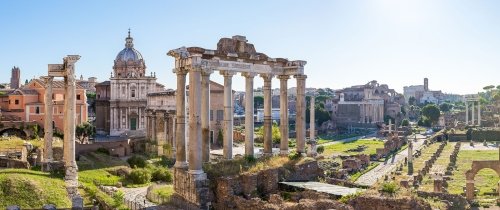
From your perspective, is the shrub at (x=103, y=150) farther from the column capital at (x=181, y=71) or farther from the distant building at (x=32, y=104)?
the column capital at (x=181, y=71)

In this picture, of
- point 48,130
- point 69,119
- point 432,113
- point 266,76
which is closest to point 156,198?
point 69,119

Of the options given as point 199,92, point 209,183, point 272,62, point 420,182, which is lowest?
point 420,182

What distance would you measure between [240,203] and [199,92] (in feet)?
15.7

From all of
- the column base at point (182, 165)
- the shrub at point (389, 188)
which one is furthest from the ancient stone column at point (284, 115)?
the shrub at point (389, 188)

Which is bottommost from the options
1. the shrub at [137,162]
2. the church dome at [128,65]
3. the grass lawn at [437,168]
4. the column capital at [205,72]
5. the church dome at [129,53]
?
the grass lawn at [437,168]

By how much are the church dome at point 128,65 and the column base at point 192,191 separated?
36.6 metres

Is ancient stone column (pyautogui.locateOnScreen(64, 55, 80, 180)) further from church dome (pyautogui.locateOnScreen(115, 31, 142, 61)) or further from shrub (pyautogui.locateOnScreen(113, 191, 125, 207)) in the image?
church dome (pyautogui.locateOnScreen(115, 31, 142, 61))

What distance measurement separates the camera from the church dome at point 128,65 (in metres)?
54.8

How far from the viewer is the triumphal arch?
1977 centimetres

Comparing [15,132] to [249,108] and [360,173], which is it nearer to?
[249,108]

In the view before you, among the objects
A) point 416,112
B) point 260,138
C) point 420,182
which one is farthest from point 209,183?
point 416,112

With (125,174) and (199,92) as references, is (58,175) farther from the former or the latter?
(199,92)

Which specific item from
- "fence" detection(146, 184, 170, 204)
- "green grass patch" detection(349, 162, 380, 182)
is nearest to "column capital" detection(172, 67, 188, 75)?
"fence" detection(146, 184, 170, 204)

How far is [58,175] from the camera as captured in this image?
26.0 metres
